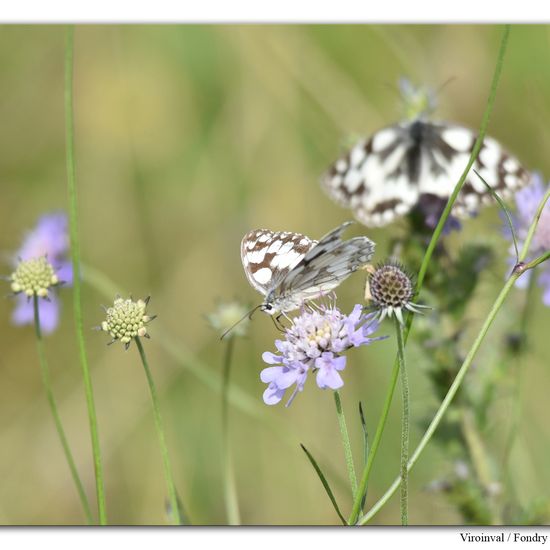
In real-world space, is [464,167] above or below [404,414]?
above

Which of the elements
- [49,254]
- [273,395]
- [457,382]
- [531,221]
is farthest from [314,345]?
[49,254]

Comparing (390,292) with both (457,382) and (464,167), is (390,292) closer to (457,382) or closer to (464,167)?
(457,382)

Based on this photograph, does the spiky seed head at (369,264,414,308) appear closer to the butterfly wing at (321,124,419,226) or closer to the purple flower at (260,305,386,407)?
the purple flower at (260,305,386,407)

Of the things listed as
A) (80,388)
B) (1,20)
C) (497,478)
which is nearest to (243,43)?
(1,20)

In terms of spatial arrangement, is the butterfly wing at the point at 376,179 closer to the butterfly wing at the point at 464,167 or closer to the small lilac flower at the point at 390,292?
the butterfly wing at the point at 464,167

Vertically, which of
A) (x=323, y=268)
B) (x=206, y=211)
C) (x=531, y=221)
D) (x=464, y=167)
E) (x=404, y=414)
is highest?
(x=206, y=211)

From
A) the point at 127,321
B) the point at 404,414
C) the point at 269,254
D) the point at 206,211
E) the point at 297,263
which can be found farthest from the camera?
the point at 206,211

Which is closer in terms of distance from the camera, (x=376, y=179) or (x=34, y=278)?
(x=34, y=278)
